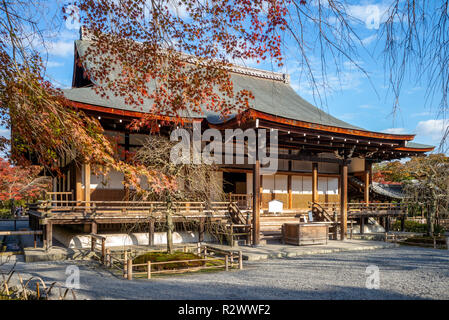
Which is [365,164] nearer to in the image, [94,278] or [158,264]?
[158,264]

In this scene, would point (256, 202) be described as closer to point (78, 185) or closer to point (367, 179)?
point (78, 185)

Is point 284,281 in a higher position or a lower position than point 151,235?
lower

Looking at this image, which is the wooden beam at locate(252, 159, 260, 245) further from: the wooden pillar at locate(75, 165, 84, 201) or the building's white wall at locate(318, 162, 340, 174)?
the building's white wall at locate(318, 162, 340, 174)

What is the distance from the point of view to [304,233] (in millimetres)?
14922

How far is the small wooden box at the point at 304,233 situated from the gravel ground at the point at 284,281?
220 cm

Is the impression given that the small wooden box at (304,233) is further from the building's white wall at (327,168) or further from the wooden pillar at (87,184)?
the wooden pillar at (87,184)

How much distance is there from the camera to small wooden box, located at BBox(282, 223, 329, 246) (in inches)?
583

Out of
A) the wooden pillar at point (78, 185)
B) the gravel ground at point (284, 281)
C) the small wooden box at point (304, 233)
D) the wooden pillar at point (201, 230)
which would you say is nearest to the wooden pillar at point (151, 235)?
the wooden pillar at point (201, 230)

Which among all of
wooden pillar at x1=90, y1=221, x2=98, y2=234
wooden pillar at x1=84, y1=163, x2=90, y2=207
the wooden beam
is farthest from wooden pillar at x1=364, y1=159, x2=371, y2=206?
wooden pillar at x1=84, y1=163, x2=90, y2=207

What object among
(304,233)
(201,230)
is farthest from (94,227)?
(304,233)

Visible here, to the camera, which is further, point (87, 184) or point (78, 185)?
point (78, 185)

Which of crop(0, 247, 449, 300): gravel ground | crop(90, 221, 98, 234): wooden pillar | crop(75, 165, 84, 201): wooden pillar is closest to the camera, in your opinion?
crop(0, 247, 449, 300): gravel ground

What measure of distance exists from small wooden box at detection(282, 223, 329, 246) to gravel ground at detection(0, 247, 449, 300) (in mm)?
2200

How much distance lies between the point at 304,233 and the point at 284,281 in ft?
20.5
